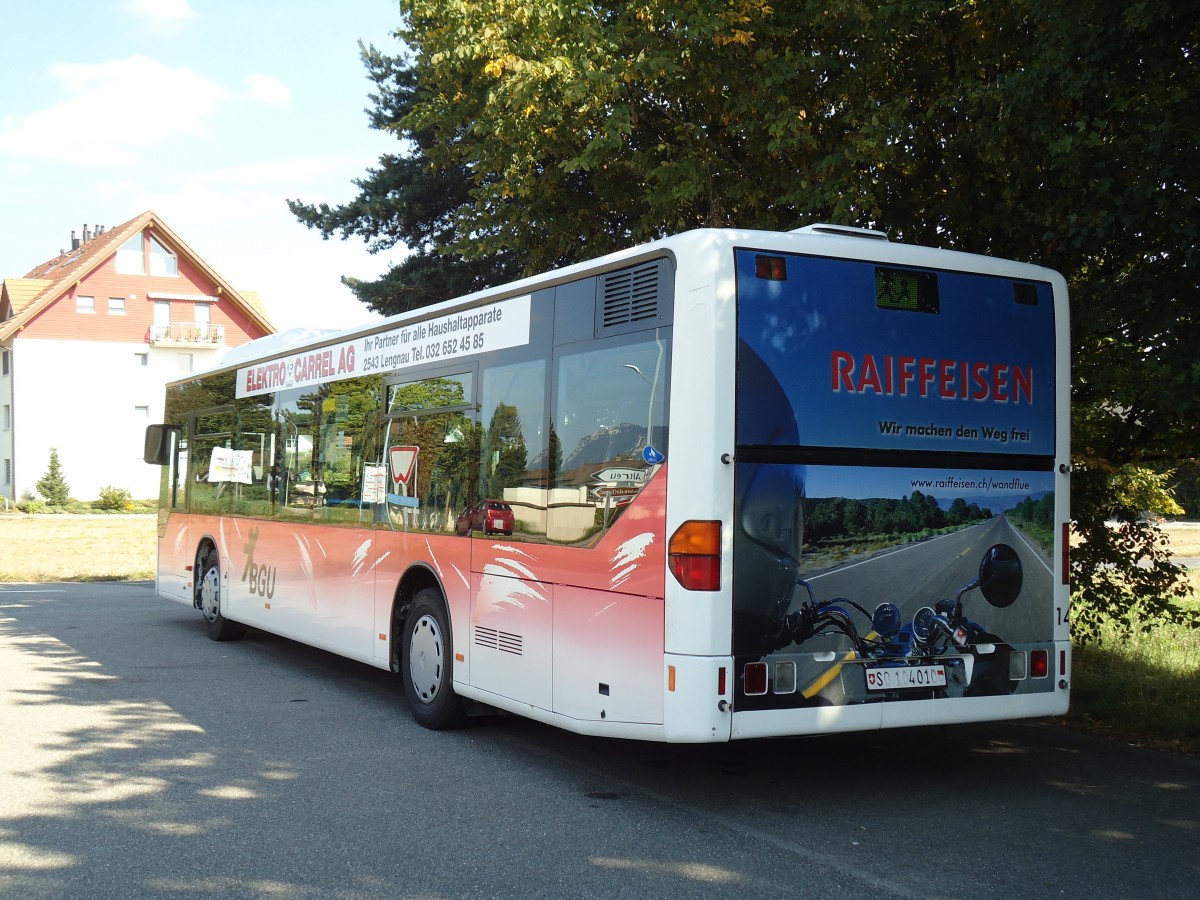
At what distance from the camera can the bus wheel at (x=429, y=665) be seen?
8.48m

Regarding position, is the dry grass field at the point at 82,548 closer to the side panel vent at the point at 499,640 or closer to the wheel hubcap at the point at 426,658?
Result: the wheel hubcap at the point at 426,658

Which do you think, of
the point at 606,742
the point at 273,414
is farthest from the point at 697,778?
the point at 273,414

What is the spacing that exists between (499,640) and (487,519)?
78cm

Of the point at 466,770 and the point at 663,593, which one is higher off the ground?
the point at 663,593

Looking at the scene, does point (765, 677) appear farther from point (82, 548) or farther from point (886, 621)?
point (82, 548)

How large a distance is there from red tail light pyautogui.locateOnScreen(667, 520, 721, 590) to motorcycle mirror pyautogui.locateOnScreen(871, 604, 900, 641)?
995 millimetres

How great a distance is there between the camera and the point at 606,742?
8.38 meters

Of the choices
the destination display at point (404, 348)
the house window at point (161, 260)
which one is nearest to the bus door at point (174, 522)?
the destination display at point (404, 348)

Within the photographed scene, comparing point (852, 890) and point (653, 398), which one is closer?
point (852, 890)

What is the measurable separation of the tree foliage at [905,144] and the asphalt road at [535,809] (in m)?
2.58

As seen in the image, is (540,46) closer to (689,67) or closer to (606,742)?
(689,67)

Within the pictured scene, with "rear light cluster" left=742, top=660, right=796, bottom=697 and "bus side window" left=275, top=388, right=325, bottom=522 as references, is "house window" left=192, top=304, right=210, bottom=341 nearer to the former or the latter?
"bus side window" left=275, top=388, right=325, bottom=522

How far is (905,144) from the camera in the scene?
10.6 meters

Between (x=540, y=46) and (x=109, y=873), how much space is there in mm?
9437
